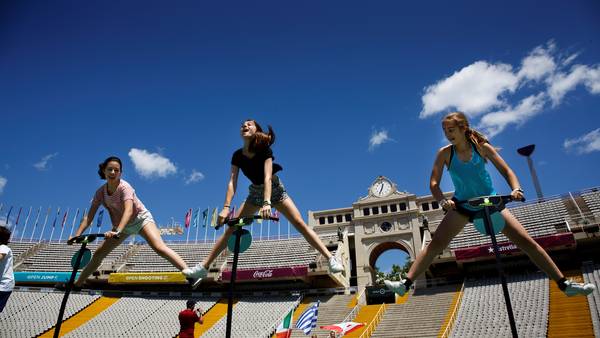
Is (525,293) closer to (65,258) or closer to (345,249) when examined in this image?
(345,249)

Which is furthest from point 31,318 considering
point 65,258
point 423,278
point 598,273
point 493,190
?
point 598,273

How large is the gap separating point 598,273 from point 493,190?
75.5 feet

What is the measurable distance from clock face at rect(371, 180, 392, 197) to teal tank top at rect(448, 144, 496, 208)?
33.2 meters

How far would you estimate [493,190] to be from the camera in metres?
4.12

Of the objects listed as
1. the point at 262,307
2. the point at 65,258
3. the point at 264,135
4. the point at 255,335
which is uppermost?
the point at 65,258

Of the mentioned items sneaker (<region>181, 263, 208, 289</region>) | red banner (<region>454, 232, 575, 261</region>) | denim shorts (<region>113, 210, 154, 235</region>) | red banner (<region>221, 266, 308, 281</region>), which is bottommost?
sneaker (<region>181, 263, 208, 289</region>)

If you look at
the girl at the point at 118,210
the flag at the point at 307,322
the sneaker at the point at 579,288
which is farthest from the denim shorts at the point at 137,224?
the flag at the point at 307,322

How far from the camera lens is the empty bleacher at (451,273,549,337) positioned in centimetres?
1678

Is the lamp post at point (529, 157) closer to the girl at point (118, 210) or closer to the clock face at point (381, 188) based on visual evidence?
the clock face at point (381, 188)

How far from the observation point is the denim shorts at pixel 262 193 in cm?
483

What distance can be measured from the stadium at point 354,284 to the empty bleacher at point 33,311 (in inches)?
A: 4.0

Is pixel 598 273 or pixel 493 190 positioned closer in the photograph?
pixel 493 190

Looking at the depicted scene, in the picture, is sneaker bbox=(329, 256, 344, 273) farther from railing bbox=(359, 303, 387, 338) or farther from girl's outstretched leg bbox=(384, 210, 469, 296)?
railing bbox=(359, 303, 387, 338)

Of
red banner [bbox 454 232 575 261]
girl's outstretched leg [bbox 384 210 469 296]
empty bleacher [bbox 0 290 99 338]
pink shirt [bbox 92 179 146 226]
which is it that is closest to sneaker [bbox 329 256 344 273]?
girl's outstretched leg [bbox 384 210 469 296]
